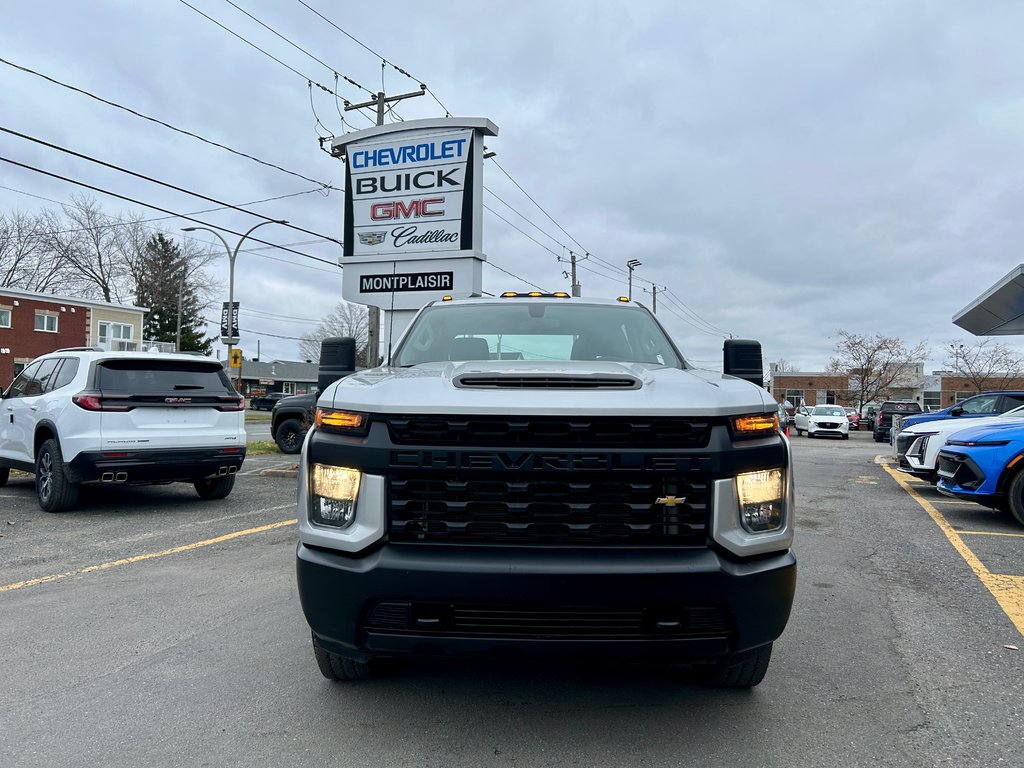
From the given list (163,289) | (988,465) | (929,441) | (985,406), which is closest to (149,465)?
(988,465)

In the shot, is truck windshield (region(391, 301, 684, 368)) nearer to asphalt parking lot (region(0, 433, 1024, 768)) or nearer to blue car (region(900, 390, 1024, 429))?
asphalt parking lot (region(0, 433, 1024, 768))

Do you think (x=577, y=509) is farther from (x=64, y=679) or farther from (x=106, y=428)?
(x=106, y=428)

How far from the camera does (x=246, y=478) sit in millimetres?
10805

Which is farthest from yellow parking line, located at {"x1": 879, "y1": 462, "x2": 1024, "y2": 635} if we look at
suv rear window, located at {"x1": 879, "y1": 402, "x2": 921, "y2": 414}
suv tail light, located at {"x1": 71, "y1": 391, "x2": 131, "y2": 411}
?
suv rear window, located at {"x1": 879, "y1": 402, "x2": 921, "y2": 414}

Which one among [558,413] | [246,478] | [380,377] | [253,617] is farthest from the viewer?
[246,478]

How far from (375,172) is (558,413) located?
12.1 meters

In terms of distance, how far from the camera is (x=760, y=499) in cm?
264

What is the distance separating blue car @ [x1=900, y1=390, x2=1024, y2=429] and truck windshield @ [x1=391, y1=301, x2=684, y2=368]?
1054cm

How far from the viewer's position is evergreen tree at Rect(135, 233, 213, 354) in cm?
5541

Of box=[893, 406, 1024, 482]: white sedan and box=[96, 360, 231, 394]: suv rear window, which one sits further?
box=[893, 406, 1024, 482]: white sedan

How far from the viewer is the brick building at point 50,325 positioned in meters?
38.8

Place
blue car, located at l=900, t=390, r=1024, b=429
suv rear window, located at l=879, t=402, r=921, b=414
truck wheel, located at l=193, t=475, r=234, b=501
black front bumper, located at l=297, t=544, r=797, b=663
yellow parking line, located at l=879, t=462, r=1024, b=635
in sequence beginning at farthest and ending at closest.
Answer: suv rear window, located at l=879, t=402, r=921, b=414
blue car, located at l=900, t=390, r=1024, b=429
truck wheel, located at l=193, t=475, r=234, b=501
yellow parking line, located at l=879, t=462, r=1024, b=635
black front bumper, located at l=297, t=544, r=797, b=663

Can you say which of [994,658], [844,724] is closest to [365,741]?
[844,724]

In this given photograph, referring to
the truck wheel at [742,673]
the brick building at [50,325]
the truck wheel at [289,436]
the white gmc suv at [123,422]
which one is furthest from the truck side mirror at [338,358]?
the brick building at [50,325]
